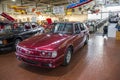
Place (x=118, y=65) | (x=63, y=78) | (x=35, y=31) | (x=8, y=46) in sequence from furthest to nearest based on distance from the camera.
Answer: (x=35, y=31), (x=8, y=46), (x=118, y=65), (x=63, y=78)

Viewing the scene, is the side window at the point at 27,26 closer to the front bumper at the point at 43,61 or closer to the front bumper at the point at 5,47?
the front bumper at the point at 5,47

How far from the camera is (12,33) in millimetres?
5703

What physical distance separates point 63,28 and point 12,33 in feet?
8.26

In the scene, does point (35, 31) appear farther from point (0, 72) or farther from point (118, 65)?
point (118, 65)

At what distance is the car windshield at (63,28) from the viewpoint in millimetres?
4512

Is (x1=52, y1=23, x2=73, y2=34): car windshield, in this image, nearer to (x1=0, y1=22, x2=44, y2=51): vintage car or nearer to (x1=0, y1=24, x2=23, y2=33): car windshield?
(x1=0, y1=22, x2=44, y2=51): vintage car

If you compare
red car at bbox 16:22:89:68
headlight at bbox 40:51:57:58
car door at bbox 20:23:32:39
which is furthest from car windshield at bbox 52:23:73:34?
car door at bbox 20:23:32:39

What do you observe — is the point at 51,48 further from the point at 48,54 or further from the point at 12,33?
the point at 12,33

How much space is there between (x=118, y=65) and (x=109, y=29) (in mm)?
6483

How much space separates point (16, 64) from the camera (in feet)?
13.9

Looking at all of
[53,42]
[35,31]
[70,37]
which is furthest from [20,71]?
[35,31]

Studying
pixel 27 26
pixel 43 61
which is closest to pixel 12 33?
pixel 27 26

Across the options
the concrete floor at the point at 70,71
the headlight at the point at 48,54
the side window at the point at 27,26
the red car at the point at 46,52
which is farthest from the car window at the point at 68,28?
the side window at the point at 27,26

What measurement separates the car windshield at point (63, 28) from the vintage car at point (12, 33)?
2.04 m
